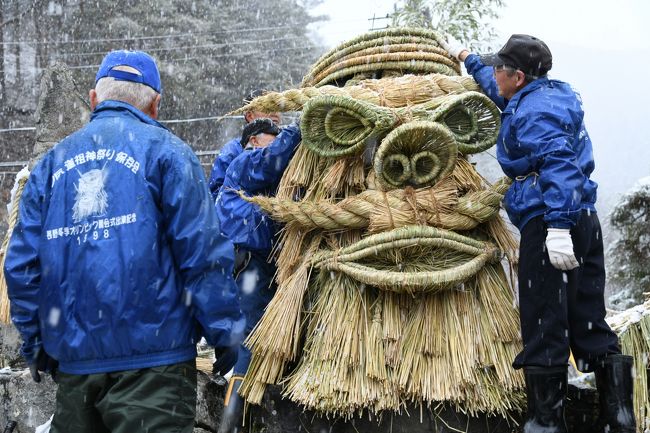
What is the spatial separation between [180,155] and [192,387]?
83cm

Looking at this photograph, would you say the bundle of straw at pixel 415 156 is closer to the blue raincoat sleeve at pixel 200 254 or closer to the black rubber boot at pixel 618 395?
the blue raincoat sleeve at pixel 200 254

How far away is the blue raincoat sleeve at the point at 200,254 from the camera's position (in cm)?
256

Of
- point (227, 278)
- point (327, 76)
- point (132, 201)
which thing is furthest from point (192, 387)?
point (327, 76)

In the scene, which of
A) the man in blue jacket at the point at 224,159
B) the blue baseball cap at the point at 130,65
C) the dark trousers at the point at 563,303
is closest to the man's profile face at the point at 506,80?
the dark trousers at the point at 563,303

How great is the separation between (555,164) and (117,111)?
5.46 feet

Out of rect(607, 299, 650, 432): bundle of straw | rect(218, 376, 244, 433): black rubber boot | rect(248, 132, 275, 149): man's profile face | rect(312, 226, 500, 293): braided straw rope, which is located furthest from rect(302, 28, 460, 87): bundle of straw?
rect(218, 376, 244, 433): black rubber boot

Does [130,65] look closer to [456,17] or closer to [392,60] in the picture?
[392,60]

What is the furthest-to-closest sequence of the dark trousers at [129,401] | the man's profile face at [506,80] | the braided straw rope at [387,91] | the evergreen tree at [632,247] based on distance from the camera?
the evergreen tree at [632,247]
the braided straw rope at [387,91]
the man's profile face at [506,80]
the dark trousers at [129,401]

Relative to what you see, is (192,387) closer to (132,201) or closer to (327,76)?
(132,201)

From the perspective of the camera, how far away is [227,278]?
2641 mm

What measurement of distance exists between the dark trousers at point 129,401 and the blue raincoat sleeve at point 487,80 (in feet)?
5.95

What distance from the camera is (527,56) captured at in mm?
3070

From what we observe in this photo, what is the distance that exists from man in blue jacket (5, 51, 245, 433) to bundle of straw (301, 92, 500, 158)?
784mm

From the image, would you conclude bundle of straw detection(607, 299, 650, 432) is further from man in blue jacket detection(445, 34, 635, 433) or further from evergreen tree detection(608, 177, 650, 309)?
evergreen tree detection(608, 177, 650, 309)
